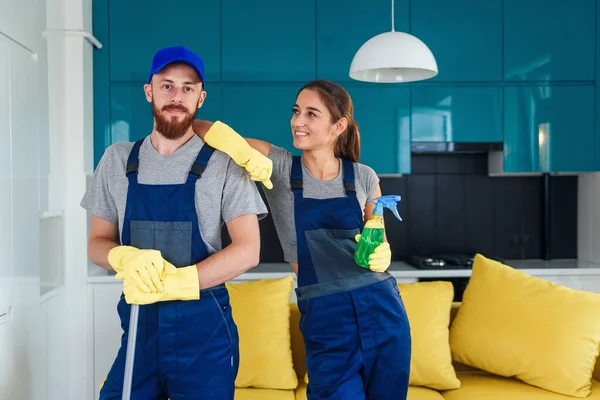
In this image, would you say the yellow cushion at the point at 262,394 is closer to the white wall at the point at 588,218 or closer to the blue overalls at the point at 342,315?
the blue overalls at the point at 342,315

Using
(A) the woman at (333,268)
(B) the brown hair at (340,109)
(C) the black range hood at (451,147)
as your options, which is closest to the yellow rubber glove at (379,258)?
(A) the woman at (333,268)

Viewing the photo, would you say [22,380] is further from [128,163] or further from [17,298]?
[128,163]

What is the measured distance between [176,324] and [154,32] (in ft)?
8.38

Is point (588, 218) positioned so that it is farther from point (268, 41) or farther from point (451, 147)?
point (268, 41)

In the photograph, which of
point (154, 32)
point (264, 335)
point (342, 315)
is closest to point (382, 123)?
point (154, 32)

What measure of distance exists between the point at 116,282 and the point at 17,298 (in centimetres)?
108

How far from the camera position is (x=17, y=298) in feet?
8.78

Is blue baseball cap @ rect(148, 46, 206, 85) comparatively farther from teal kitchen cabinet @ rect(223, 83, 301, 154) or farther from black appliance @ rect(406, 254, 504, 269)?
black appliance @ rect(406, 254, 504, 269)

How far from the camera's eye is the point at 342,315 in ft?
7.18

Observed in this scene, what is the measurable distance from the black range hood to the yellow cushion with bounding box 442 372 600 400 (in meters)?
1.54

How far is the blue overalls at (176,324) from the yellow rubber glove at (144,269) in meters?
0.10

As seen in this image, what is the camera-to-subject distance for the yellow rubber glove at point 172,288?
69.0 inches

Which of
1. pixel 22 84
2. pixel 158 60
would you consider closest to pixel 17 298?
pixel 22 84

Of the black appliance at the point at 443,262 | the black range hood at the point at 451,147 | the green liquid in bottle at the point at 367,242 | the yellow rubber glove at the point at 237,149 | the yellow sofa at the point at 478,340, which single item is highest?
the black range hood at the point at 451,147
